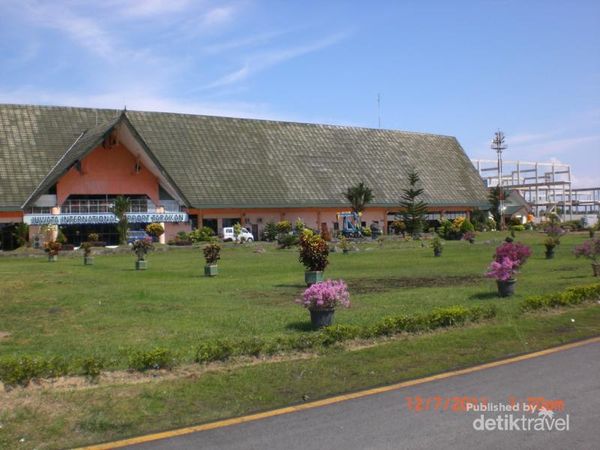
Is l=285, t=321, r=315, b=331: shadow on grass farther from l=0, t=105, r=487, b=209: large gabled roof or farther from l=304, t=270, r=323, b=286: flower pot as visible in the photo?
l=0, t=105, r=487, b=209: large gabled roof

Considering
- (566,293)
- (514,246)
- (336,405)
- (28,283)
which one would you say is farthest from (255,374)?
(28,283)

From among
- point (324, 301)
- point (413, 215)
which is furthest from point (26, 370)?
point (413, 215)

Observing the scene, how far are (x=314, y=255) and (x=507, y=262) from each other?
15.0 ft

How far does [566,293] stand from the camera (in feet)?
41.4

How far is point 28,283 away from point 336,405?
13765 mm

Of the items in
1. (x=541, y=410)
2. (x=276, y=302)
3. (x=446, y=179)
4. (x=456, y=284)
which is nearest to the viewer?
(x=541, y=410)

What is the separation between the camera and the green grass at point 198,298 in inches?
392

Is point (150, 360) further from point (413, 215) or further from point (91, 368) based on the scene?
point (413, 215)

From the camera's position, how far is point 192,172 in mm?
48406

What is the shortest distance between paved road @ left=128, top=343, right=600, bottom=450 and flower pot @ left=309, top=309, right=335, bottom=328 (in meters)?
3.09

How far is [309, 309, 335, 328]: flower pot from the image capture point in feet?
33.5

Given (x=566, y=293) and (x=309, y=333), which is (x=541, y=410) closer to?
(x=309, y=333)

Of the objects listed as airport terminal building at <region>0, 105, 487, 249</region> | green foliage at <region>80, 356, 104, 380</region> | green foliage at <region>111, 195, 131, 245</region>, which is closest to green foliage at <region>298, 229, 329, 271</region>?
green foliage at <region>80, 356, 104, 380</region>

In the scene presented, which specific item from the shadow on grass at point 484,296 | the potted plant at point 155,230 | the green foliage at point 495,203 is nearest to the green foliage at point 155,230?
the potted plant at point 155,230
